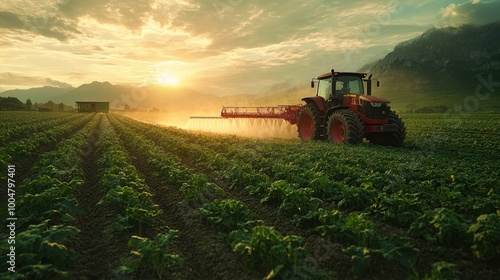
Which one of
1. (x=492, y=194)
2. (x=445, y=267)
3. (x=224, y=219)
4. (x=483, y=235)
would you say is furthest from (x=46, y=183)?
(x=492, y=194)

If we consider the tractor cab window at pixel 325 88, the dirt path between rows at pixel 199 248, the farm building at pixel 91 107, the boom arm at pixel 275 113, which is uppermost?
the farm building at pixel 91 107

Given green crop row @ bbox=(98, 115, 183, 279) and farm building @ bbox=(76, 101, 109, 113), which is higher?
farm building @ bbox=(76, 101, 109, 113)

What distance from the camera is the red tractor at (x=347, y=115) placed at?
47.0 feet

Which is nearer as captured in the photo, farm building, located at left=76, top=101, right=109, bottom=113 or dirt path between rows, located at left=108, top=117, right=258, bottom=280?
dirt path between rows, located at left=108, top=117, right=258, bottom=280

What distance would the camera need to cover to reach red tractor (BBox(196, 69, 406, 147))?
14.3 metres

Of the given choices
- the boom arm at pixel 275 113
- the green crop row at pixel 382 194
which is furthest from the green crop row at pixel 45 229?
the boom arm at pixel 275 113

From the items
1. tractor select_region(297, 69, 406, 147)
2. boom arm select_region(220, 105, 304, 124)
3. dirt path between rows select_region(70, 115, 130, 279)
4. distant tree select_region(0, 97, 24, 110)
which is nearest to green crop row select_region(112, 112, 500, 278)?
tractor select_region(297, 69, 406, 147)

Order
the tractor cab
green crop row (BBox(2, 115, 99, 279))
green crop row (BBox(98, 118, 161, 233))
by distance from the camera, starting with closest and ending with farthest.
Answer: green crop row (BBox(2, 115, 99, 279))
green crop row (BBox(98, 118, 161, 233))
the tractor cab

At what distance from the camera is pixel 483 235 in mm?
4406

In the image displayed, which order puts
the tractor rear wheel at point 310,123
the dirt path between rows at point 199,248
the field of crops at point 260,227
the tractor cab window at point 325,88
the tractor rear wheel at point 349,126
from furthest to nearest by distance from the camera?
the tractor rear wheel at point 310,123 → the tractor cab window at point 325,88 → the tractor rear wheel at point 349,126 → the dirt path between rows at point 199,248 → the field of crops at point 260,227

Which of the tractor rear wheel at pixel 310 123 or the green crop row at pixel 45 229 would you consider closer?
the green crop row at pixel 45 229

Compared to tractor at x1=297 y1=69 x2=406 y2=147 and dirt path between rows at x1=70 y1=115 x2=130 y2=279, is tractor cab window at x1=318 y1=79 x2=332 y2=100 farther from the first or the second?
dirt path between rows at x1=70 y1=115 x2=130 y2=279

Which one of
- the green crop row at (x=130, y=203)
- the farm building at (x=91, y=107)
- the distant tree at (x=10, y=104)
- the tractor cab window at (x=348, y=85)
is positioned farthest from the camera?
the distant tree at (x=10, y=104)

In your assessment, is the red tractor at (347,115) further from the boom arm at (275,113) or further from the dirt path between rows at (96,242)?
the dirt path between rows at (96,242)
